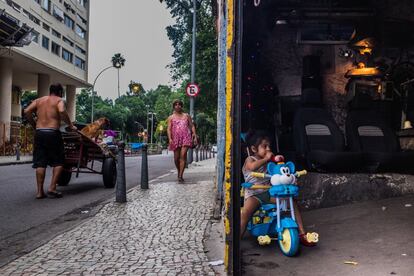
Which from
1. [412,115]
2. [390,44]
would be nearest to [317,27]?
[390,44]

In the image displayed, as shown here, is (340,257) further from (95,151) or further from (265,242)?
(95,151)

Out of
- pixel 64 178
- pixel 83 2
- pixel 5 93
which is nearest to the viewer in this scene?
pixel 64 178

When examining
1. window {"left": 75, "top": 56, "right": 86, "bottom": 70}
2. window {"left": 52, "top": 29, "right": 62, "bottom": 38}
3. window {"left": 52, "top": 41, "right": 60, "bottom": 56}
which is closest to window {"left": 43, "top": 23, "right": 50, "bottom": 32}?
window {"left": 52, "top": 29, "right": 62, "bottom": 38}

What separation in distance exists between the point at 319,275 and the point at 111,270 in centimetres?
170

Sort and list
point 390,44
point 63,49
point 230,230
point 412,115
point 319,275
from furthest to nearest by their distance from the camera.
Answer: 1. point 63,49
2. point 390,44
3. point 412,115
4. point 319,275
5. point 230,230

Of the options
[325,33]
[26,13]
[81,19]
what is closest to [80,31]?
[81,19]

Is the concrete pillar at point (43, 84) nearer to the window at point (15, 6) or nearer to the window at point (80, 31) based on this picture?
the window at point (15, 6)

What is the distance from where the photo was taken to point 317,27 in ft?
28.3

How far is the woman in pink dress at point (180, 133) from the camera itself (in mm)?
9602

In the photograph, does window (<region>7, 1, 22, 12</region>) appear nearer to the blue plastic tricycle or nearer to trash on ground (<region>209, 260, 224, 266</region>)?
the blue plastic tricycle

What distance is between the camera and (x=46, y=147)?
7.38 meters

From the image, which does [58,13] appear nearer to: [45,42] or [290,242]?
[45,42]

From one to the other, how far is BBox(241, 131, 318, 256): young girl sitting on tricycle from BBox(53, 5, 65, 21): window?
38449 mm

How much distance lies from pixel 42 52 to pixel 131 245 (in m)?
33.7
